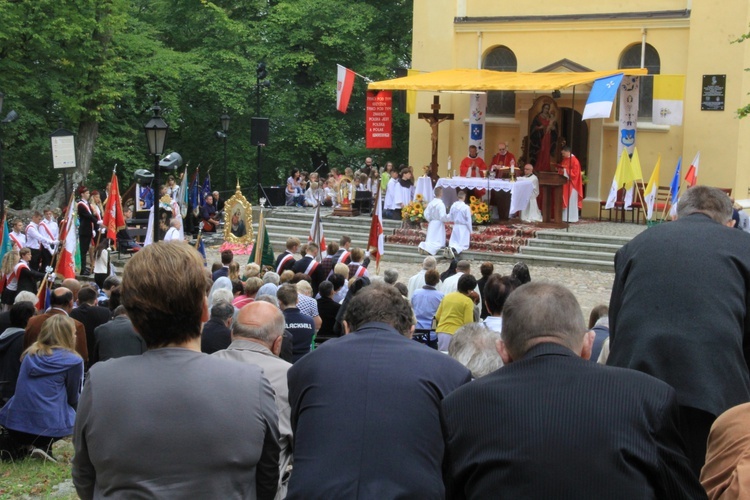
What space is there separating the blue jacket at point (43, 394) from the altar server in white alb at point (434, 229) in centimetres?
1426

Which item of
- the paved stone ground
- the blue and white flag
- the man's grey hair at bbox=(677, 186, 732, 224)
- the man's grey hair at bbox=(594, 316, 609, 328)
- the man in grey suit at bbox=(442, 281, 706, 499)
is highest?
the blue and white flag

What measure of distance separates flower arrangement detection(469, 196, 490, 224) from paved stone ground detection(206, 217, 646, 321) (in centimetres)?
192

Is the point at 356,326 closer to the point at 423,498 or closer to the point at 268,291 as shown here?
the point at 423,498

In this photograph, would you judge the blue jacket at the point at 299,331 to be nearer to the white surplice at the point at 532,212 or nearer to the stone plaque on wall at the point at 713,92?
the white surplice at the point at 532,212

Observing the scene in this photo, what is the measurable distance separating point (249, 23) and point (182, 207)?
11.7 m

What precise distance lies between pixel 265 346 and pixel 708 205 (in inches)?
91.7

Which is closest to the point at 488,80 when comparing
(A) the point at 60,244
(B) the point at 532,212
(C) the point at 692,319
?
(B) the point at 532,212

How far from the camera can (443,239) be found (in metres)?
23.2

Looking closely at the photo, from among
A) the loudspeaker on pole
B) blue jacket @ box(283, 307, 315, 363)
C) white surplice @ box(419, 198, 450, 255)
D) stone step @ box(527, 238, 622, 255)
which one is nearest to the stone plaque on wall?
stone step @ box(527, 238, 622, 255)

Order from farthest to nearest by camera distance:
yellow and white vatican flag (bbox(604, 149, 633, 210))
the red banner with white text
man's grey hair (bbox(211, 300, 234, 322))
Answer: the red banner with white text < yellow and white vatican flag (bbox(604, 149, 633, 210)) < man's grey hair (bbox(211, 300, 234, 322))

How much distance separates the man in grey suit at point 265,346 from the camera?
5516 millimetres

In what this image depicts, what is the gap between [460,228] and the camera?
23.0 m

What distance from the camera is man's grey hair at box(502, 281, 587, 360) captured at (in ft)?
11.6

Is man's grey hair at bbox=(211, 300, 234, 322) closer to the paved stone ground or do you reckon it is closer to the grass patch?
the grass patch
